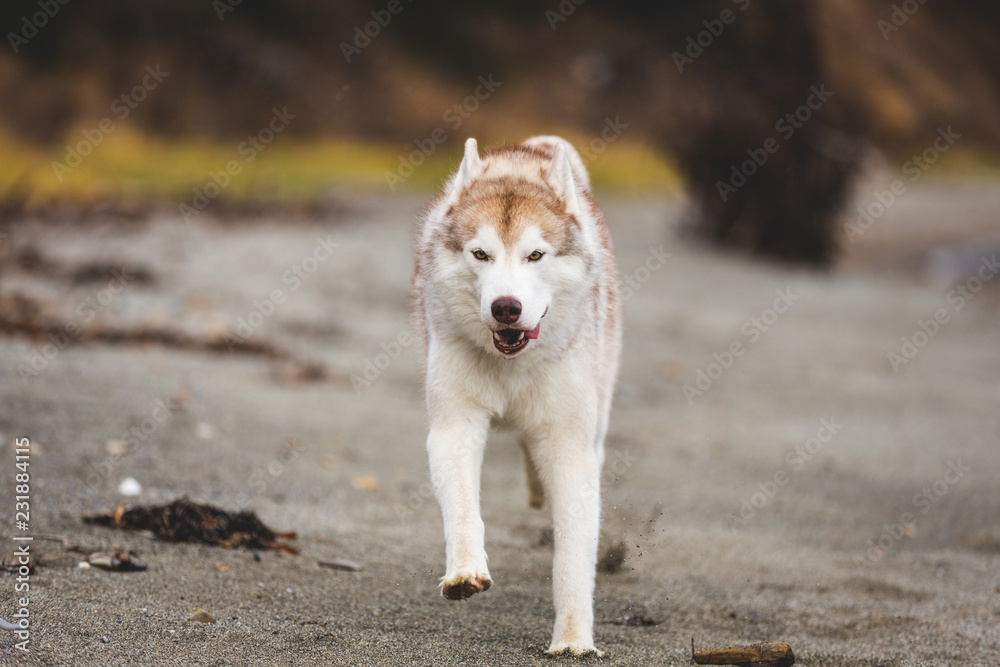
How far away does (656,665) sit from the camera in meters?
3.53

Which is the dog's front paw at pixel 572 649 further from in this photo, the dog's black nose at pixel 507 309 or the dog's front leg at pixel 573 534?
the dog's black nose at pixel 507 309

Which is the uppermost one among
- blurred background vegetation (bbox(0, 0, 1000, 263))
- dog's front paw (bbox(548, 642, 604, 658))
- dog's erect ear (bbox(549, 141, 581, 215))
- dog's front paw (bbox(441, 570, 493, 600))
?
blurred background vegetation (bbox(0, 0, 1000, 263))

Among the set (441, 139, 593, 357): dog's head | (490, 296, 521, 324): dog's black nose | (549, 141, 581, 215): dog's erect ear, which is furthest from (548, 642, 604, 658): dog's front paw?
(549, 141, 581, 215): dog's erect ear

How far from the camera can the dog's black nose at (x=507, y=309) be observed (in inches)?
137

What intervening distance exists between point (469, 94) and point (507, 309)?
2302 cm

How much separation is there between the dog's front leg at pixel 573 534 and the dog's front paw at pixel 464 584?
380 mm

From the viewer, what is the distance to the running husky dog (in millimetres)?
3609

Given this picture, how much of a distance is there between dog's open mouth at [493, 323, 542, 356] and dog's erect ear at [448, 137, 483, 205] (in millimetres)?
653

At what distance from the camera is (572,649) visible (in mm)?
3576

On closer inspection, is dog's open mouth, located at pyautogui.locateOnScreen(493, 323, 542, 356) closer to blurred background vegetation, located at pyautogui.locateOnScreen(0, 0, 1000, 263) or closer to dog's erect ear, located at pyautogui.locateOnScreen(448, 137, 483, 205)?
dog's erect ear, located at pyautogui.locateOnScreen(448, 137, 483, 205)

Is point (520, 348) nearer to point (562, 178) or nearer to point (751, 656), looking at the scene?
point (562, 178)

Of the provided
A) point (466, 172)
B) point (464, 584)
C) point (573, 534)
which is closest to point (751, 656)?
point (573, 534)

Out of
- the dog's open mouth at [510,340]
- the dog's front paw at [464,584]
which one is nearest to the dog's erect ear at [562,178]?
the dog's open mouth at [510,340]

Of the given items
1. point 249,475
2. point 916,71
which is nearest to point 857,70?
point 916,71
